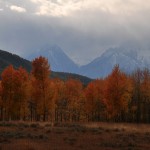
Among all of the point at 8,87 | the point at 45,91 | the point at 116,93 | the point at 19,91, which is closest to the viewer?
the point at 45,91

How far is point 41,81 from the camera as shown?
5825 cm

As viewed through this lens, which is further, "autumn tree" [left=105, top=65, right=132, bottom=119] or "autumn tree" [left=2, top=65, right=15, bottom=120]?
"autumn tree" [left=2, top=65, right=15, bottom=120]

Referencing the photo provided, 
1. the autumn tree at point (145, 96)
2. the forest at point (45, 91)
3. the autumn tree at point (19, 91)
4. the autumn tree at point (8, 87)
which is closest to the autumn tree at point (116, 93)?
the forest at point (45, 91)

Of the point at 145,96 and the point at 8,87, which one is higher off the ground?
the point at 8,87

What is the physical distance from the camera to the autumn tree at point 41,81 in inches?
2292

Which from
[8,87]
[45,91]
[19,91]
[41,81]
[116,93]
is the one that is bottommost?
[116,93]

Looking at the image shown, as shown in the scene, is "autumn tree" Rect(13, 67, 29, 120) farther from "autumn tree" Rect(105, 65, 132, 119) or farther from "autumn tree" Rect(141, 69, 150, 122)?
"autumn tree" Rect(141, 69, 150, 122)

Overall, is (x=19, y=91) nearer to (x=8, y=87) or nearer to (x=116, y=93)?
(x=8, y=87)

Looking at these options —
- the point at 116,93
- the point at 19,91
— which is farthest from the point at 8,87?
the point at 116,93

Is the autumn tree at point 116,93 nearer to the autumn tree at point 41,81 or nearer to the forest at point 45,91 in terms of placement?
the forest at point 45,91

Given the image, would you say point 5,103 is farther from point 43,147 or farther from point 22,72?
point 43,147

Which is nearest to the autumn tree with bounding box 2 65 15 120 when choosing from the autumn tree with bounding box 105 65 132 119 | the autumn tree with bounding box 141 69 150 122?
the autumn tree with bounding box 105 65 132 119

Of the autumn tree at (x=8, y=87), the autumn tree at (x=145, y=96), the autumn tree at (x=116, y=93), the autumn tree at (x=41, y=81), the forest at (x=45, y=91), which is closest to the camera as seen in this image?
the autumn tree at (x=41, y=81)

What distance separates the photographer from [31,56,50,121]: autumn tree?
A: 58219 millimetres
